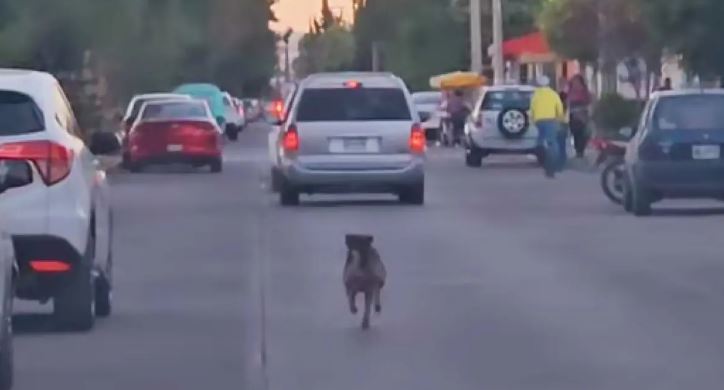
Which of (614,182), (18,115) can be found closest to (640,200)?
(614,182)

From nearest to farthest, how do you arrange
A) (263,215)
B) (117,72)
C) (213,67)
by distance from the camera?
(263,215), (117,72), (213,67)

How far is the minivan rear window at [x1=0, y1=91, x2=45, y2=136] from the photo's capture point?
14836 millimetres

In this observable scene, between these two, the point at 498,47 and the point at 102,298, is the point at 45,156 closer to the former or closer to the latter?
the point at 102,298

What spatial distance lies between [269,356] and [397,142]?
15.3 metres

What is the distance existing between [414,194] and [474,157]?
14143 millimetres

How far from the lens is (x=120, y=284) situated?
19.6 metres

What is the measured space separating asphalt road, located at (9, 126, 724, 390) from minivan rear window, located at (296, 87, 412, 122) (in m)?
1.22

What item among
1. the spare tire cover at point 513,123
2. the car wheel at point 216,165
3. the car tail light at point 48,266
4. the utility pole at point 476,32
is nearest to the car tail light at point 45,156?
the car tail light at point 48,266

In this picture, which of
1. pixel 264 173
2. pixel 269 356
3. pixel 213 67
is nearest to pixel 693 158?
pixel 269 356

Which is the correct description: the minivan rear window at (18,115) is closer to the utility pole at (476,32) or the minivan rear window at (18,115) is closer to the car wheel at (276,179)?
the car wheel at (276,179)

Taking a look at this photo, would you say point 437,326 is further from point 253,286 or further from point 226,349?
point 253,286

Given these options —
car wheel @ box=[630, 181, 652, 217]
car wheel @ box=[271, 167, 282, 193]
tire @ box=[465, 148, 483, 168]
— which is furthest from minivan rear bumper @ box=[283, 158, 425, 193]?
tire @ box=[465, 148, 483, 168]

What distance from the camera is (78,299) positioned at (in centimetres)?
1534

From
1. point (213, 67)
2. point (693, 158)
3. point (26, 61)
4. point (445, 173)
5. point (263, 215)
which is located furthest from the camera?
point (213, 67)
